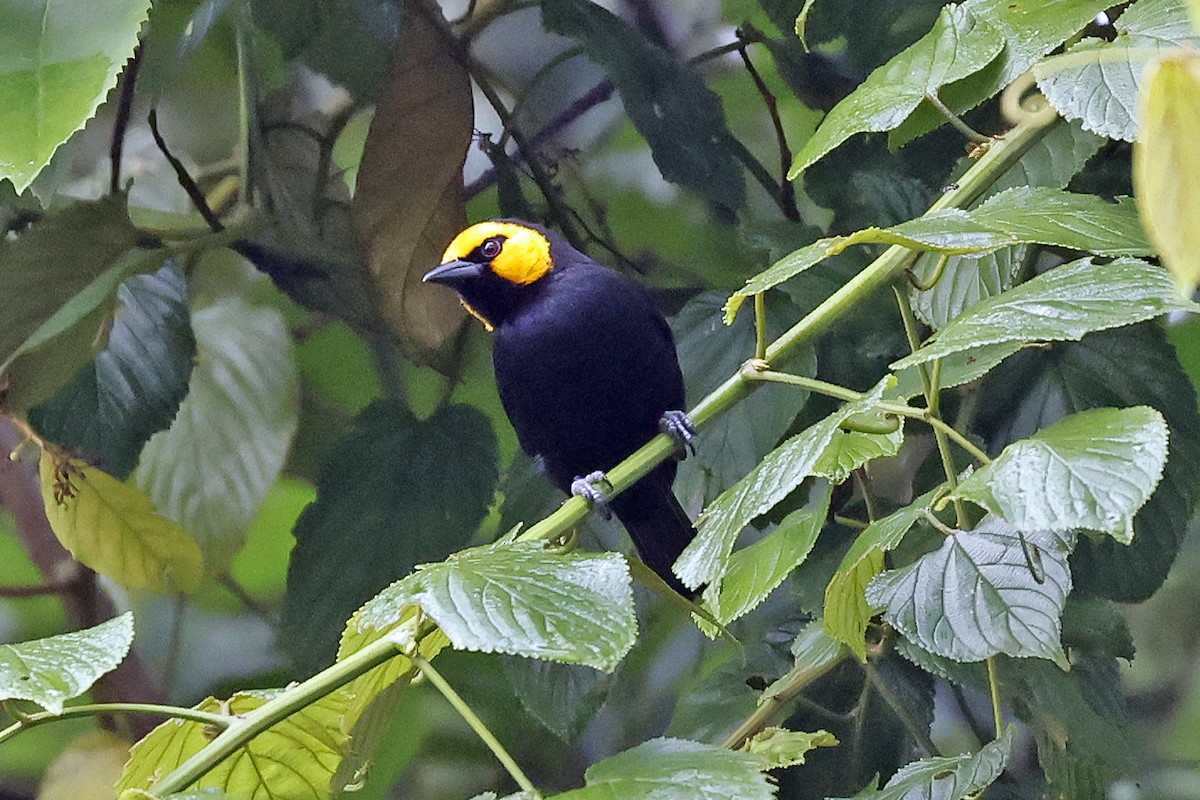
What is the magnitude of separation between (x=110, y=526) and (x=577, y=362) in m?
0.37

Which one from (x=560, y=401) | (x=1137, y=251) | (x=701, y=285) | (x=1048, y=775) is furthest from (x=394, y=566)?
(x=1137, y=251)

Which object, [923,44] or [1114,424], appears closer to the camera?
[1114,424]

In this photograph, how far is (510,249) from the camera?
0.92 metres

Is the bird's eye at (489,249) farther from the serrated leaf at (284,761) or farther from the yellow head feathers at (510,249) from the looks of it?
the serrated leaf at (284,761)

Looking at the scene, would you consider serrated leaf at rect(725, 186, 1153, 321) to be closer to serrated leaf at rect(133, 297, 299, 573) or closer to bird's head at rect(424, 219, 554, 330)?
bird's head at rect(424, 219, 554, 330)

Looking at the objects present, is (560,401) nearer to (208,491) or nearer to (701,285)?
(701,285)

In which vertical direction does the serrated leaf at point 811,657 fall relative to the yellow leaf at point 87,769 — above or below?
below

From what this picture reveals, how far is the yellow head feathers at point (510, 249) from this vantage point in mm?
901

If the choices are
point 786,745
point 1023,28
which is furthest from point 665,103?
point 786,745

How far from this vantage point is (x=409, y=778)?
3.22 feet

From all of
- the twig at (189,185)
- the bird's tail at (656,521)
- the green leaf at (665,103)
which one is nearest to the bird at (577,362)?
the bird's tail at (656,521)

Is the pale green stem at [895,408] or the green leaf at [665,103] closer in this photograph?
the pale green stem at [895,408]

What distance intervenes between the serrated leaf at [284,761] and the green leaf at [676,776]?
0.45 feet

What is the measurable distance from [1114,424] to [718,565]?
5.7 inches
